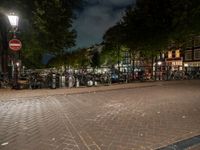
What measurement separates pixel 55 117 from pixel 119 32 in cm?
2616

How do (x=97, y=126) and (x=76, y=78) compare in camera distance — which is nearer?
(x=97, y=126)

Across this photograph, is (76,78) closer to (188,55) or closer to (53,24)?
(53,24)

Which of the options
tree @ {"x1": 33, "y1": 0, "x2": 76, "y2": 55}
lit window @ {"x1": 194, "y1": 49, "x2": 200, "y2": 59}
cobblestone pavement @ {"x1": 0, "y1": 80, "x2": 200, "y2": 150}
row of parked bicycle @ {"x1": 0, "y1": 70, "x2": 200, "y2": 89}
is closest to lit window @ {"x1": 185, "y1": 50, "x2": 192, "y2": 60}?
lit window @ {"x1": 194, "y1": 49, "x2": 200, "y2": 59}

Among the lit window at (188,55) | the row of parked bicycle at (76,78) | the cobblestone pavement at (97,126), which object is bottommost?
the cobblestone pavement at (97,126)

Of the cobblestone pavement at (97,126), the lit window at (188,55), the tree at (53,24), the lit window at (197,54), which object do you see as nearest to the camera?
the cobblestone pavement at (97,126)

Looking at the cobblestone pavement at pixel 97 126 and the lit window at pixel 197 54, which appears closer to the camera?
the cobblestone pavement at pixel 97 126

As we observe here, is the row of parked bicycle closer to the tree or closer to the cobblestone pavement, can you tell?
the tree

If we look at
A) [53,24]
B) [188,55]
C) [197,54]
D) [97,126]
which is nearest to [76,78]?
[53,24]

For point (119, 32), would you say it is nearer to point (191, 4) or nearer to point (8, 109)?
point (191, 4)

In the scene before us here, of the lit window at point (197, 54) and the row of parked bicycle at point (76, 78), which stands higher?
the lit window at point (197, 54)

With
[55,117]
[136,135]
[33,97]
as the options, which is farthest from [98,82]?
[136,135]

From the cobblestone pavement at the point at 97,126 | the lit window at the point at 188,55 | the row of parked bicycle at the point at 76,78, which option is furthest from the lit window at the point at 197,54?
the cobblestone pavement at the point at 97,126

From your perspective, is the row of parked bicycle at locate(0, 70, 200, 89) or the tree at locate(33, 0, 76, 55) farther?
the tree at locate(33, 0, 76, 55)

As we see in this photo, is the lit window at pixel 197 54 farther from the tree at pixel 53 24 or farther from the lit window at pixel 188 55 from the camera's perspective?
the tree at pixel 53 24
